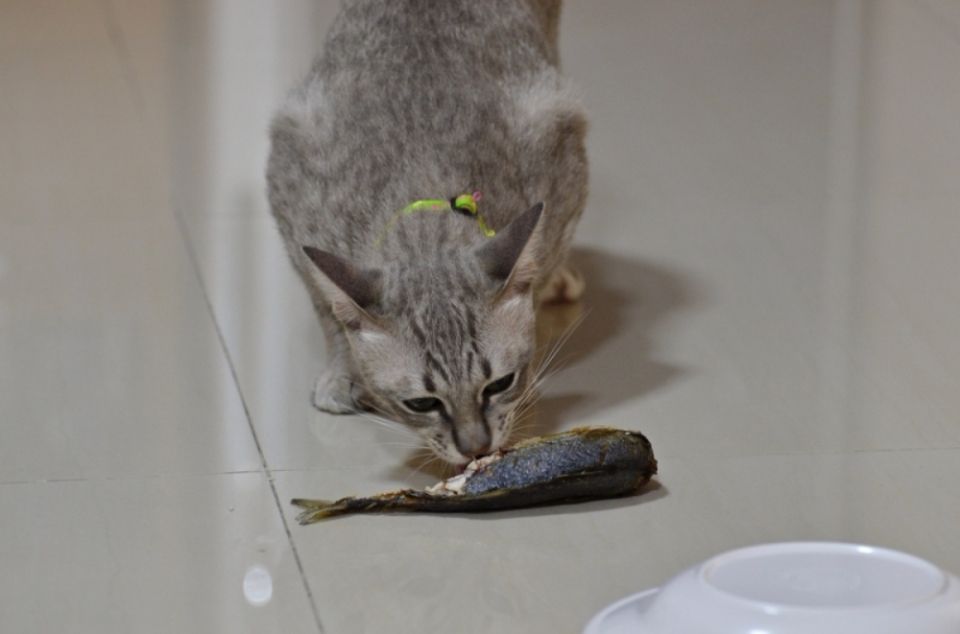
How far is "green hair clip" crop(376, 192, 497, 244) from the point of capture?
7.25 feet

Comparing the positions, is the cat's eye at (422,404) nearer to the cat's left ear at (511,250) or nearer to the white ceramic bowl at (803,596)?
the cat's left ear at (511,250)

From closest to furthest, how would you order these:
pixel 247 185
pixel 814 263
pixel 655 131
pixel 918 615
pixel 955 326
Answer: pixel 918 615
pixel 955 326
pixel 814 263
pixel 247 185
pixel 655 131

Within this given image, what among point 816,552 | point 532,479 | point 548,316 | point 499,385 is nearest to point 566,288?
point 548,316

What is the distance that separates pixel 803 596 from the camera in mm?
1411

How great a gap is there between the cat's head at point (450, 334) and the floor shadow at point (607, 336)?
271 millimetres

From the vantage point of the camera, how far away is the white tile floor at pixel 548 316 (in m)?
1.88

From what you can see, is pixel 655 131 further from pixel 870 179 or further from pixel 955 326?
pixel 955 326

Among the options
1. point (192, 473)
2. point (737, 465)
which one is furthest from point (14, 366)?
point (737, 465)

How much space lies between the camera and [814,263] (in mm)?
2879

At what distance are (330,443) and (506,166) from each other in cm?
63

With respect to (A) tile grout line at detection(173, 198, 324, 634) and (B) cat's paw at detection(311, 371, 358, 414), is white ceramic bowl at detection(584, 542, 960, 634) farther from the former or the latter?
(B) cat's paw at detection(311, 371, 358, 414)

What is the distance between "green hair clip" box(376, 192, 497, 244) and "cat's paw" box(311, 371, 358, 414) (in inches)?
13.7

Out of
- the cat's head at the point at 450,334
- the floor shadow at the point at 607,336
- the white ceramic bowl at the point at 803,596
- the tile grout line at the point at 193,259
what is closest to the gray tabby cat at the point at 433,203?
the cat's head at the point at 450,334

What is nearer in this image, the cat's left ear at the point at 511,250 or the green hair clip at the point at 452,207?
the cat's left ear at the point at 511,250
